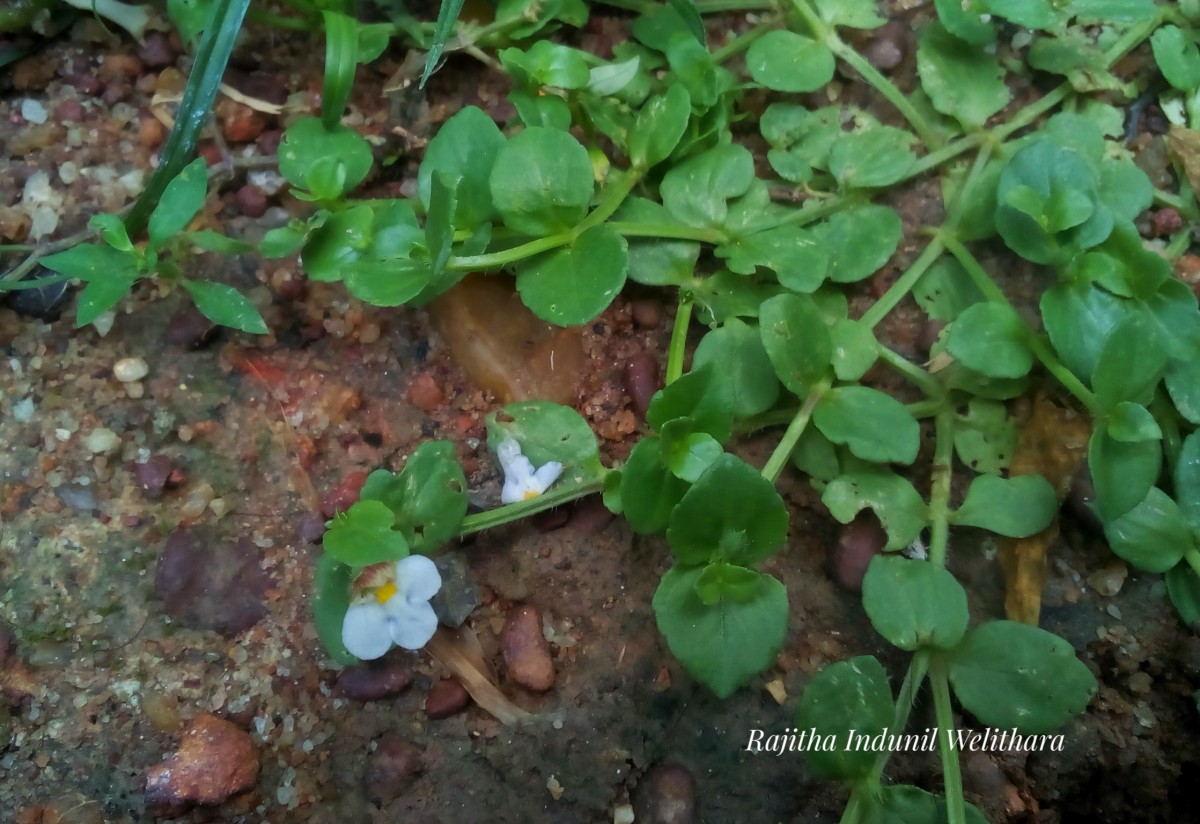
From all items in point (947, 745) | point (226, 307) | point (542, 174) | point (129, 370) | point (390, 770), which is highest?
point (542, 174)

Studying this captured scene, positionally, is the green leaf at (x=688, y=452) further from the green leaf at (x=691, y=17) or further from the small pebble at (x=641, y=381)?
the green leaf at (x=691, y=17)

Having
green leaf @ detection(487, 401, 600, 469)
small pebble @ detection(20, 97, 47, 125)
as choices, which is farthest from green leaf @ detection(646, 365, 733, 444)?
small pebble @ detection(20, 97, 47, 125)

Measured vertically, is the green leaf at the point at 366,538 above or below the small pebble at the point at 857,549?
above

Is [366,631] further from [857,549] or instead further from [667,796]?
[857,549]

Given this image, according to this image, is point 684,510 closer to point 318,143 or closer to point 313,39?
point 318,143

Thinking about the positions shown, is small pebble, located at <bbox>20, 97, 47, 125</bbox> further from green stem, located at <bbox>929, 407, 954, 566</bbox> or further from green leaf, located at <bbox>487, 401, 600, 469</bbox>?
green stem, located at <bbox>929, 407, 954, 566</bbox>

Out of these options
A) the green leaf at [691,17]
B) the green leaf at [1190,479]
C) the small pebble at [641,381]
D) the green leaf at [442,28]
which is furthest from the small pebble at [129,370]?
the green leaf at [1190,479]

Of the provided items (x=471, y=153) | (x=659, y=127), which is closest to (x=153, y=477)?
(x=471, y=153)
